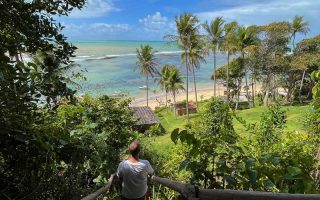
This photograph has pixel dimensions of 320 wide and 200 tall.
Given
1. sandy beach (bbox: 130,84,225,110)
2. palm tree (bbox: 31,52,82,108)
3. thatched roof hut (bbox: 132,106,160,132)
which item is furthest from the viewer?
sandy beach (bbox: 130,84,225,110)

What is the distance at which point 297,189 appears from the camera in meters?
1.95

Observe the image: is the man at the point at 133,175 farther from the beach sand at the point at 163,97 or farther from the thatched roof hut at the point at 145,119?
the beach sand at the point at 163,97

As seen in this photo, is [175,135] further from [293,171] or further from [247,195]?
[293,171]

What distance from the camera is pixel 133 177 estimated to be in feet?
15.1

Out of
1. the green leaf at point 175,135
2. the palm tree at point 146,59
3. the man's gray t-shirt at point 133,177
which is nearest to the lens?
the green leaf at point 175,135

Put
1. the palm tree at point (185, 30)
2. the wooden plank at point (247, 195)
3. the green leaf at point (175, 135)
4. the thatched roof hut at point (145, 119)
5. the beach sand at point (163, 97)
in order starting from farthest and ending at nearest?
the beach sand at point (163, 97)
the palm tree at point (185, 30)
the thatched roof hut at point (145, 119)
the green leaf at point (175, 135)
the wooden plank at point (247, 195)

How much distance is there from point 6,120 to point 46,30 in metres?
0.74

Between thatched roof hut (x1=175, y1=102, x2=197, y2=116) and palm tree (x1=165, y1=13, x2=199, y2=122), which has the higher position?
palm tree (x1=165, y1=13, x2=199, y2=122)

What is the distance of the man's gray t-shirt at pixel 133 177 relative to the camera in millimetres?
4598

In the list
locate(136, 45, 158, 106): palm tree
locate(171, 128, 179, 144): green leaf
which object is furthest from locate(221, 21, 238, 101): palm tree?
locate(171, 128, 179, 144): green leaf

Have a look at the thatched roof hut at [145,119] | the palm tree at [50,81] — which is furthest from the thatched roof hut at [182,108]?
the palm tree at [50,81]

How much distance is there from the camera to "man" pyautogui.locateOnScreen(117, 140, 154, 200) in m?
4.60

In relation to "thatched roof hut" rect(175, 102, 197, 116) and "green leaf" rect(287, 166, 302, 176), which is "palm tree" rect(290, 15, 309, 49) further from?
"green leaf" rect(287, 166, 302, 176)

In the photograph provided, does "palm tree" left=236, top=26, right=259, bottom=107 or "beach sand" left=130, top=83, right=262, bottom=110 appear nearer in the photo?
"palm tree" left=236, top=26, right=259, bottom=107
